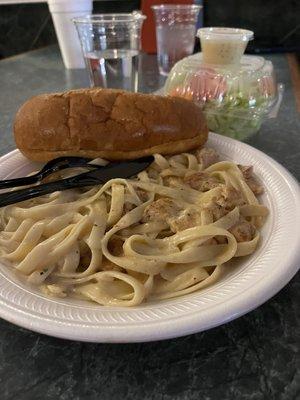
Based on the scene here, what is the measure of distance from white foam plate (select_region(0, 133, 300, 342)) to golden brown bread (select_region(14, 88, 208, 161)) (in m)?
0.44

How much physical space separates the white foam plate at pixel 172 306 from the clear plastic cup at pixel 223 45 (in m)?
1.01

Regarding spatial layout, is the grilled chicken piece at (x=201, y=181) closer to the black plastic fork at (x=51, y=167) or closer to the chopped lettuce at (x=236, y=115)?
the black plastic fork at (x=51, y=167)

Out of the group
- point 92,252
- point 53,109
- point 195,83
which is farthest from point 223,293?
point 195,83

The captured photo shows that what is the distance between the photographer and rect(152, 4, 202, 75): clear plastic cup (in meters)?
2.31

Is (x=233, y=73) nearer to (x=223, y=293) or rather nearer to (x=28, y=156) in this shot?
(x=28, y=156)

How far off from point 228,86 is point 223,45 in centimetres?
27

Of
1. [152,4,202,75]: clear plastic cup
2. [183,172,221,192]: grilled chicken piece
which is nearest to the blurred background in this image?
[152,4,202,75]: clear plastic cup

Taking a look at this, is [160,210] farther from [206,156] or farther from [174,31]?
[174,31]

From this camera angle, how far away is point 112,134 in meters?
1.14

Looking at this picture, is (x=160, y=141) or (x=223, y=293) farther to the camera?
(x=160, y=141)

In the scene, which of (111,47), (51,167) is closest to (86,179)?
(51,167)

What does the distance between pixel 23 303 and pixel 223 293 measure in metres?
0.34

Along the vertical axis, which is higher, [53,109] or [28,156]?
[53,109]

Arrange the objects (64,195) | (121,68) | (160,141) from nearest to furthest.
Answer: (64,195)
(160,141)
(121,68)
